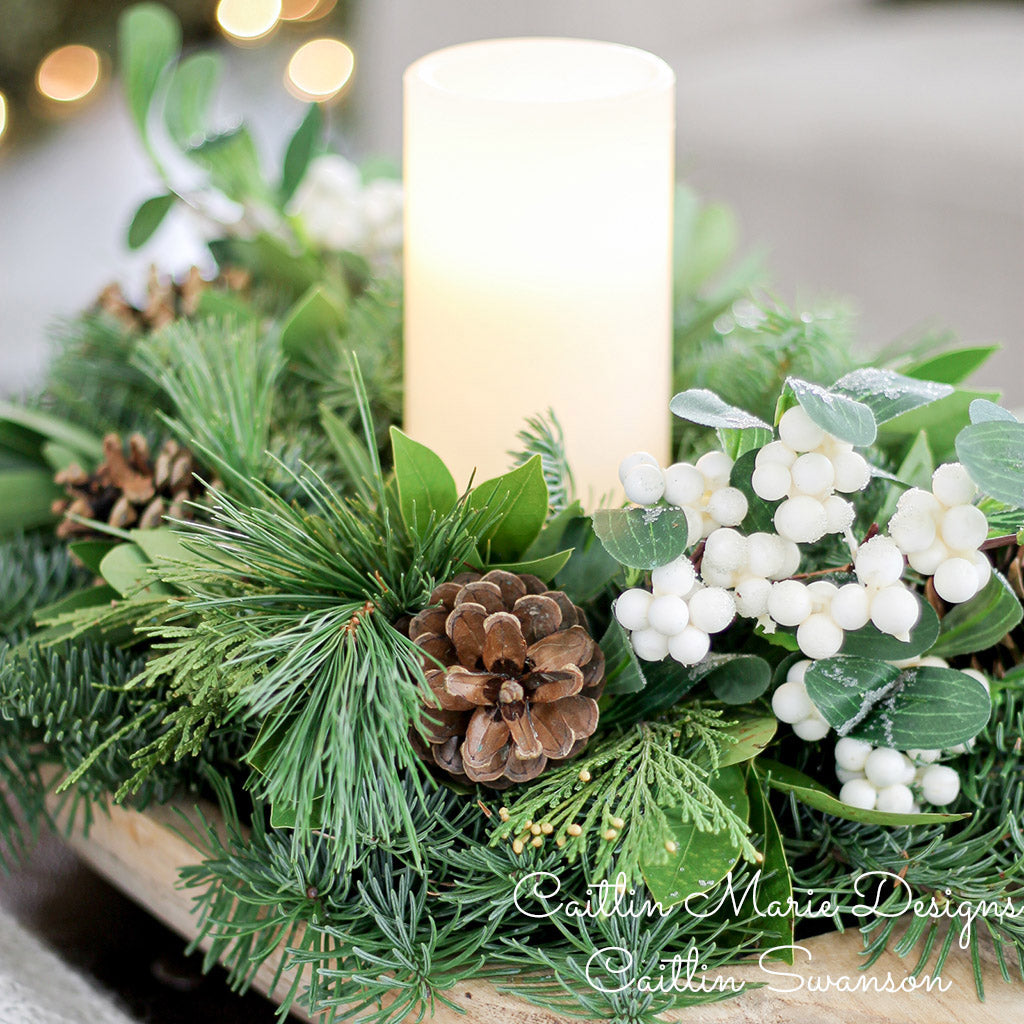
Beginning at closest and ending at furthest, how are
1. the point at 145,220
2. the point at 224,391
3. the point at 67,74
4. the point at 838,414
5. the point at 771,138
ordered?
the point at 838,414, the point at 224,391, the point at 145,220, the point at 771,138, the point at 67,74

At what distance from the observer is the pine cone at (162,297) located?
56 centimetres

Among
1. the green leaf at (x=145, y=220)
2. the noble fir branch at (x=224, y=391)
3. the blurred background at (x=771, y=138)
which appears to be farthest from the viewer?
the blurred background at (x=771, y=138)

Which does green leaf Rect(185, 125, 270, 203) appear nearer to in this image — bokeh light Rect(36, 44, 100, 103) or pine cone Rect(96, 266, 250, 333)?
pine cone Rect(96, 266, 250, 333)

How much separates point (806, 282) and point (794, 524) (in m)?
1.10

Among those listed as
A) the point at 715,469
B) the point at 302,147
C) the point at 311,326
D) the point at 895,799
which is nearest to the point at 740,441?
the point at 715,469

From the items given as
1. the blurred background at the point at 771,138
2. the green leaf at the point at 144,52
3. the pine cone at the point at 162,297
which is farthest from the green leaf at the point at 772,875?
the blurred background at the point at 771,138

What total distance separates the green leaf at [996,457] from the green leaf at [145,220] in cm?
42

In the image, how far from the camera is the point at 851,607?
0.96 ft

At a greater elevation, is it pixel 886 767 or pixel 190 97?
pixel 190 97

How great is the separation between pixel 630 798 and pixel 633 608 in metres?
0.05

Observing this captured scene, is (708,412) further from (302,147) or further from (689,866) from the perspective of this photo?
(302,147)

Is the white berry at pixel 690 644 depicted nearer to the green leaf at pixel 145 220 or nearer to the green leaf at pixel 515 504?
the green leaf at pixel 515 504

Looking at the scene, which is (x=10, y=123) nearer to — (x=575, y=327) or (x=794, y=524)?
(x=575, y=327)

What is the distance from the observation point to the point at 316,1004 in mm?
311
